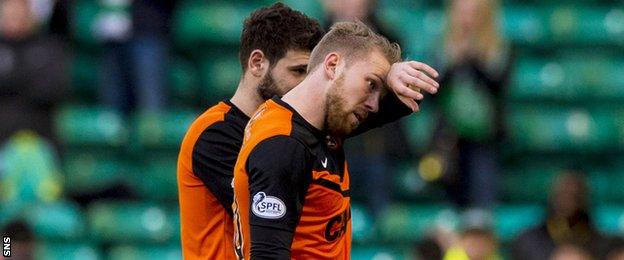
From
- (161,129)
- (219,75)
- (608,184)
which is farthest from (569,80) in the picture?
(161,129)

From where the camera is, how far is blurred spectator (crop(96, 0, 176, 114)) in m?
8.98

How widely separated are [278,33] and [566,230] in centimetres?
400

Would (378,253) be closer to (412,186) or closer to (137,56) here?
(412,186)

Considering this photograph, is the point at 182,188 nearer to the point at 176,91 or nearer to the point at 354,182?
the point at 354,182

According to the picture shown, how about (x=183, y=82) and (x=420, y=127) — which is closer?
(x=420, y=127)

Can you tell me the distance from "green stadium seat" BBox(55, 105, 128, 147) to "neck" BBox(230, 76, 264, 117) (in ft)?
15.3

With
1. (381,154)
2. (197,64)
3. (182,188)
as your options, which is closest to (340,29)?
(182,188)

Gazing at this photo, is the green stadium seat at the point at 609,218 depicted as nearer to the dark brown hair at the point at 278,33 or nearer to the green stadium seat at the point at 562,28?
the green stadium seat at the point at 562,28

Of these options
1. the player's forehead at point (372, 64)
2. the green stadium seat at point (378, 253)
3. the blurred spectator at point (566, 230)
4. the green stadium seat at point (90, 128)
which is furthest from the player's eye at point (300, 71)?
the green stadium seat at point (90, 128)

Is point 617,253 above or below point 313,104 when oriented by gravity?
below

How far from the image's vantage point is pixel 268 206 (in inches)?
152

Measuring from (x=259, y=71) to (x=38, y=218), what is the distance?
4556mm

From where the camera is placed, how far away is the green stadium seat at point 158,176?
30.3 ft

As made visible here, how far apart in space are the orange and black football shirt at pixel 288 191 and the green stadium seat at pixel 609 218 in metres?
5.01
